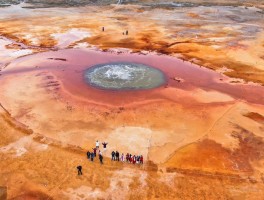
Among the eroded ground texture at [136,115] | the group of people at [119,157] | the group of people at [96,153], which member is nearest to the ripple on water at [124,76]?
the eroded ground texture at [136,115]

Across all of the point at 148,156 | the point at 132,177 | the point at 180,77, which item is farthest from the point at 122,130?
the point at 180,77

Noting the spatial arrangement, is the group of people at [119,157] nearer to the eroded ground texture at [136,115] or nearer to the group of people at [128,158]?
the group of people at [128,158]

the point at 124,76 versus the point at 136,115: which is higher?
the point at 124,76

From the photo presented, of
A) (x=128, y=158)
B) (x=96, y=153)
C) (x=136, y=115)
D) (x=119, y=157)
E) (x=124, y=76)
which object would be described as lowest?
(x=96, y=153)

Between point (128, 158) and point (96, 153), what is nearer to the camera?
point (128, 158)

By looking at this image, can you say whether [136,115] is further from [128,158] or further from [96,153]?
[128,158]

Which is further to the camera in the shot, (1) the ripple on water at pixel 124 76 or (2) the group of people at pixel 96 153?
(1) the ripple on water at pixel 124 76

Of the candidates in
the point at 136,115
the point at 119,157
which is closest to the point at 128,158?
the point at 119,157

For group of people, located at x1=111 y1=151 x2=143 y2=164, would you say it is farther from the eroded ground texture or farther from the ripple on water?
the ripple on water

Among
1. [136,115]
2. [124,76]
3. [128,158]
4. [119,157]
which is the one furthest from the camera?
[124,76]
